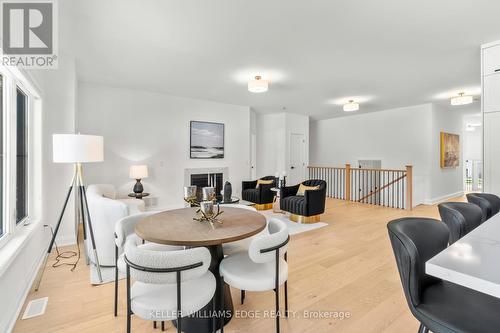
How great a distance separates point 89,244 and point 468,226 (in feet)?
11.6

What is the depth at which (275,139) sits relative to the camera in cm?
793

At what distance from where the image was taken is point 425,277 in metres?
1.25

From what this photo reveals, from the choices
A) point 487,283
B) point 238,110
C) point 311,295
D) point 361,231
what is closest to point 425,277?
point 487,283

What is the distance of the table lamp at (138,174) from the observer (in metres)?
4.76

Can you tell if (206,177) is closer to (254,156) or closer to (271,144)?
(254,156)

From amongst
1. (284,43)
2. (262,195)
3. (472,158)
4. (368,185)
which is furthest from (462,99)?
(472,158)

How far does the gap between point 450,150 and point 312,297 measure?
7137mm

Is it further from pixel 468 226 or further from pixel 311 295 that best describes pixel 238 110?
pixel 468 226

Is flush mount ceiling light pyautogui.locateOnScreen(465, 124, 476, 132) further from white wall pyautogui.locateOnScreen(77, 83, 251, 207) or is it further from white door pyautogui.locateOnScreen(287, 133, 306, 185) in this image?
white wall pyautogui.locateOnScreen(77, 83, 251, 207)

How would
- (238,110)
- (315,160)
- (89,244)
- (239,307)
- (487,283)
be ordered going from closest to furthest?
(487,283) → (239,307) → (89,244) → (238,110) → (315,160)

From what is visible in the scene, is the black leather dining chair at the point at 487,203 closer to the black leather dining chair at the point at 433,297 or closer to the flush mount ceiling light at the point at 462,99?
the black leather dining chair at the point at 433,297

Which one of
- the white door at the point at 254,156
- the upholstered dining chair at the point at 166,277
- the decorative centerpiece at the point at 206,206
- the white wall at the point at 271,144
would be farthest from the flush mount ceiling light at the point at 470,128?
the upholstered dining chair at the point at 166,277

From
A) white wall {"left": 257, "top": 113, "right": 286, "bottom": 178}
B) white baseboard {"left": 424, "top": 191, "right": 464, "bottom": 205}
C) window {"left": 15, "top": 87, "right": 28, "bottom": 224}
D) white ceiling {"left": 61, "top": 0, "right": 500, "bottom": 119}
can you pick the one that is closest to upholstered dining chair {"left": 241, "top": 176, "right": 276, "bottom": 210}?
white wall {"left": 257, "top": 113, "right": 286, "bottom": 178}

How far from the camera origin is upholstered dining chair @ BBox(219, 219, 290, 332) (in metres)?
1.51
